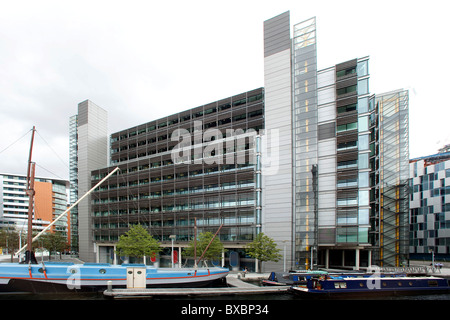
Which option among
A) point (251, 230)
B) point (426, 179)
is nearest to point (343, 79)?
point (251, 230)

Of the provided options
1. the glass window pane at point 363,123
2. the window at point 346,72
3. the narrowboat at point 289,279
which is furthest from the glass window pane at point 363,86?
the narrowboat at point 289,279

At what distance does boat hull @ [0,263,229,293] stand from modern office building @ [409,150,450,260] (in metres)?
75.9

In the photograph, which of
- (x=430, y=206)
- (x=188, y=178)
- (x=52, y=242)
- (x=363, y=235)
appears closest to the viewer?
(x=363, y=235)

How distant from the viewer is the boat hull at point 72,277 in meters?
26.2

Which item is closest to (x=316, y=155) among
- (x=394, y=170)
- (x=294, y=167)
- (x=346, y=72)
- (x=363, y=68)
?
(x=294, y=167)

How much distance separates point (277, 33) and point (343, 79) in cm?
1460

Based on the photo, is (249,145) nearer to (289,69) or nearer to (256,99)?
(256,99)

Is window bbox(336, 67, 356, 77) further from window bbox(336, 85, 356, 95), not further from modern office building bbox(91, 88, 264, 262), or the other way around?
modern office building bbox(91, 88, 264, 262)

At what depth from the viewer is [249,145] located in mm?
56188

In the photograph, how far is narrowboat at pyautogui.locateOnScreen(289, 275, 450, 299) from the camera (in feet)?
82.5

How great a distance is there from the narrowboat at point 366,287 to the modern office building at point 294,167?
19.3 m

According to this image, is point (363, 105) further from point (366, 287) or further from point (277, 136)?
point (366, 287)

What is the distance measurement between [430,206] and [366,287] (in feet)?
237

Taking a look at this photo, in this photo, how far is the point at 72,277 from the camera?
27.2 meters
